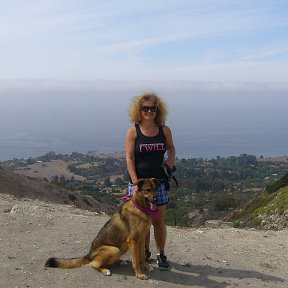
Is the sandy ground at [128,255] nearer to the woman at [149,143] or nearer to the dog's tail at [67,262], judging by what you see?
the dog's tail at [67,262]

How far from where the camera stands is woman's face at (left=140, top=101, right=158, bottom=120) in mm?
6301

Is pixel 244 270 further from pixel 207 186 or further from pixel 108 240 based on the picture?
pixel 207 186

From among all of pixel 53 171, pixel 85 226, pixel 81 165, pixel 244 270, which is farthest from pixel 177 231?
pixel 81 165

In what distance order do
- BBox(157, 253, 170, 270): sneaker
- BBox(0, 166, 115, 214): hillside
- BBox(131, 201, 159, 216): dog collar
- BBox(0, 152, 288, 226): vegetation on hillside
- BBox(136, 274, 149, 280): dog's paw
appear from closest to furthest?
BBox(131, 201, 159, 216): dog collar < BBox(136, 274, 149, 280): dog's paw < BBox(157, 253, 170, 270): sneaker < BBox(0, 166, 115, 214): hillside < BBox(0, 152, 288, 226): vegetation on hillside

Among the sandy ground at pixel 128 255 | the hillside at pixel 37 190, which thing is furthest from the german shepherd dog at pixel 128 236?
the hillside at pixel 37 190

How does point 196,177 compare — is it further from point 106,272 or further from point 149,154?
point 149,154

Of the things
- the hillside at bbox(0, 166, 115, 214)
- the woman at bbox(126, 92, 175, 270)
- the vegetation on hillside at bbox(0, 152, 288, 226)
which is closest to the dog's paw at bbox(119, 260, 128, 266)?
the woman at bbox(126, 92, 175, 270)

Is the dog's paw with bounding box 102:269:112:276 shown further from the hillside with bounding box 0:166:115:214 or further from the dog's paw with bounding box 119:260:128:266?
the hillside with bounding box 0:166:115:214

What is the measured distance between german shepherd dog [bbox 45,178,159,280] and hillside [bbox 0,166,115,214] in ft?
55.3

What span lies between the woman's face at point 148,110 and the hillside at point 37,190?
17.7 meters

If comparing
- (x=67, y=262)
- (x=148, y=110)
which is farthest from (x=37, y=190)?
(x=148, y=110)

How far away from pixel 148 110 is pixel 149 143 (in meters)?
0.45

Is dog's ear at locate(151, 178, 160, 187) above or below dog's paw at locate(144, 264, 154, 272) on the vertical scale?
above

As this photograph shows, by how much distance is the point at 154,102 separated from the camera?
6363mm
